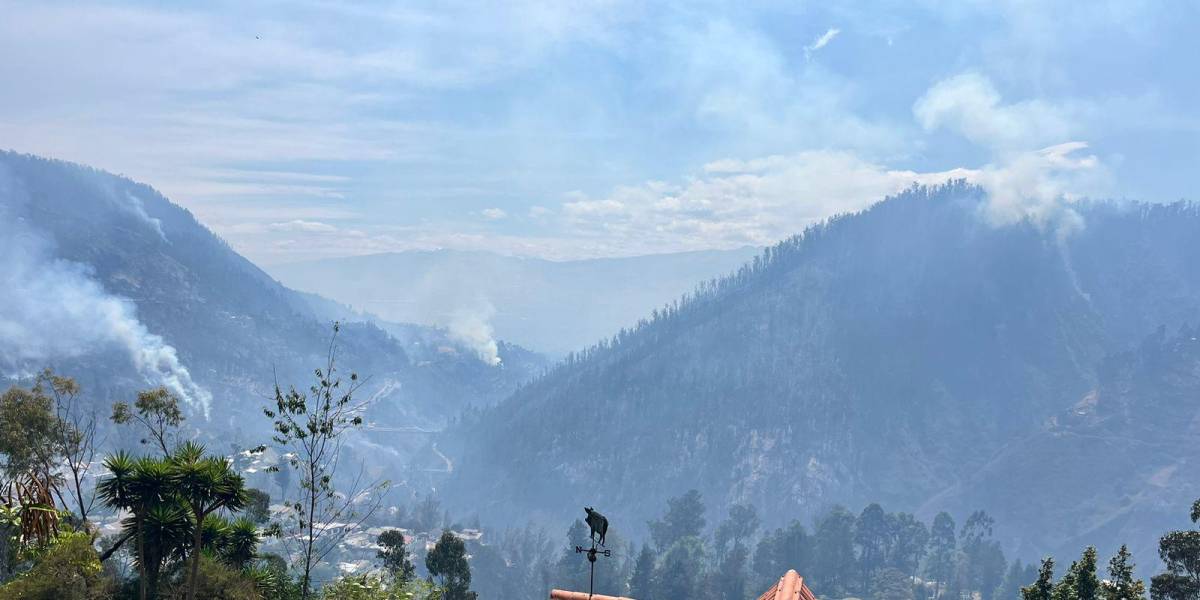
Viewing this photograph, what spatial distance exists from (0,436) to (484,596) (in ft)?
530

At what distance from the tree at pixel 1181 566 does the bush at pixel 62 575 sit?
172 feet

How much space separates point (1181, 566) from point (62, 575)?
5695 cm

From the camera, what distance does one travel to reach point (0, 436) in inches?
1804

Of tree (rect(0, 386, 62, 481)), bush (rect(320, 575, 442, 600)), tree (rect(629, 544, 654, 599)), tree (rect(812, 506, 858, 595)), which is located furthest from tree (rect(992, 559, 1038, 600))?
tree (rect(0, 386, 62, 481))

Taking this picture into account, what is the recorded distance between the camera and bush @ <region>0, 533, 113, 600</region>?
3092cm

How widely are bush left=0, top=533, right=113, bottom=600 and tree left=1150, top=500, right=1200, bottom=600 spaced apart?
52.4m

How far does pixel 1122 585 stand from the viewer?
1903 inches

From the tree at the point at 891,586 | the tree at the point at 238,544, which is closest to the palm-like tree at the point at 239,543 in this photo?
the tree at the point at 238,544

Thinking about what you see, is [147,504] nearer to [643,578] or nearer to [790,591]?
[790,591]

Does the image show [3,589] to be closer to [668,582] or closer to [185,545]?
[185,545]

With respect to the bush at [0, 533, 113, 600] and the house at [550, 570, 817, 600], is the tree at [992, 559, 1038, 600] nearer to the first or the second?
the house at [550, 570, 817, 600]

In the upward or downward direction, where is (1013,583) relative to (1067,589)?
downward

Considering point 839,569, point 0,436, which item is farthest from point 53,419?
point 839,569

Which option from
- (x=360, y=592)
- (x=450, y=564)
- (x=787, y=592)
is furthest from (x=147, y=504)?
(x=450, y=564)
